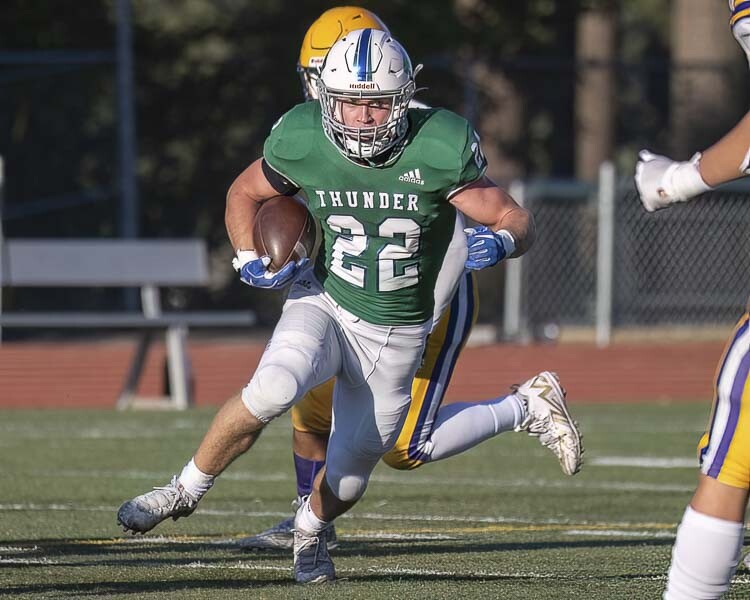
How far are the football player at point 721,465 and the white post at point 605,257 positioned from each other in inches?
421

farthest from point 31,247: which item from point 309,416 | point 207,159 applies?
point 309,416

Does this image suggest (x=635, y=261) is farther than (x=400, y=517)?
Yes

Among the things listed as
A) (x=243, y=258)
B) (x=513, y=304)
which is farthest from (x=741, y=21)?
(x=513, y=304)

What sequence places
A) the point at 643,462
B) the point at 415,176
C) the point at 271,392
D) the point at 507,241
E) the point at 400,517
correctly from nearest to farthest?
the point at 271,392 < the point at 507,241 < the point at 415,176 < the point at 400,517 < the point at 643,462

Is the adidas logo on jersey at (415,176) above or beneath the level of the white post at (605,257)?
above

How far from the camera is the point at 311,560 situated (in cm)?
478

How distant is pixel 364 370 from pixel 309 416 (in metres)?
0.75

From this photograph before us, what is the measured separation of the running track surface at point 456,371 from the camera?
12.2 m

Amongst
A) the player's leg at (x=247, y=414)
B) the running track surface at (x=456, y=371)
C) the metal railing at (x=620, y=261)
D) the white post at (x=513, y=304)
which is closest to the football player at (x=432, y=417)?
the player's leg at (x=247, y=414)

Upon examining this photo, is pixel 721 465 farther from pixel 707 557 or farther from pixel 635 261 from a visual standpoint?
pixel 635 261

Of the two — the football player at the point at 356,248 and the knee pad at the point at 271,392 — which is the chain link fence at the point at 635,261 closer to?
the football player at the point at 356,248

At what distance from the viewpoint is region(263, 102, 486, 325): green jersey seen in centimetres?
475

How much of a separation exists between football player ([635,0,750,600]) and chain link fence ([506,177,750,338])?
1054 centimetres

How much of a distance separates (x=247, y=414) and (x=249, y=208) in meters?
0.77
